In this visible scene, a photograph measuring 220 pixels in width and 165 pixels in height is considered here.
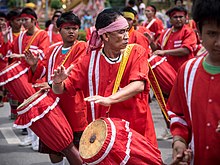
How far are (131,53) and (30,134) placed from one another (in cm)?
442

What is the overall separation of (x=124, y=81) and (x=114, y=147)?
924 millimetres

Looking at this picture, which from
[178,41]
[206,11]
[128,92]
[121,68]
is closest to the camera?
[206,11]

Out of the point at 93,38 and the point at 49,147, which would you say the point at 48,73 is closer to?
the point at 49,147

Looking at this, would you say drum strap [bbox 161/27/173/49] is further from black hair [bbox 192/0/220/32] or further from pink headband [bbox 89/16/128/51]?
black hair [bbox 192/0/220/32]

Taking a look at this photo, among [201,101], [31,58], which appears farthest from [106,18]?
[201,101]

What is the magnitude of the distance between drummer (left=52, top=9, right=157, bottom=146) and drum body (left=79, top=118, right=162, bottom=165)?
0.52m

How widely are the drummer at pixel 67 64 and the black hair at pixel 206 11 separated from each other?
119 inches

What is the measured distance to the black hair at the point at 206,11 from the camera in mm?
3074

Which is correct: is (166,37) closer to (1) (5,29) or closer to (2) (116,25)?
(1) (5,29)

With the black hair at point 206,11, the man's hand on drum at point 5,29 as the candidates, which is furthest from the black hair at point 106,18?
the man's hand on drum at point 5,29

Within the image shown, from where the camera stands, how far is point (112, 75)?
4.89 meters

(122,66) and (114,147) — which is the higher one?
(122,66)

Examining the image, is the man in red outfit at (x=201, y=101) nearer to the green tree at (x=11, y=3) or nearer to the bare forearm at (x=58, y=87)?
the bare forearm at (x=58, y=87)

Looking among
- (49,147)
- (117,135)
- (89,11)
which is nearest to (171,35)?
(49,147)
